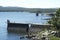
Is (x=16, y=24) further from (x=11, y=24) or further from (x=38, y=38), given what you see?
(x=38, y=38)

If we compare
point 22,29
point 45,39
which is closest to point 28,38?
point 45,39

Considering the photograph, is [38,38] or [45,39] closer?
[45,39]

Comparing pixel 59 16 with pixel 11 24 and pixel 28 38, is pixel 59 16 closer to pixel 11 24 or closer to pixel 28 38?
pixel 28 38

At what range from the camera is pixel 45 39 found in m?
41.6

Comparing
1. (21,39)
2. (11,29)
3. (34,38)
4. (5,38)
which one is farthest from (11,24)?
(34,38)

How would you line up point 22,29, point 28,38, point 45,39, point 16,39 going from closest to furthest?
point 45,39 → point 28,38 → point 16,39 → point 22,29

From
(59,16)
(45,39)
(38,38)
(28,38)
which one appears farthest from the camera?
(59,16)

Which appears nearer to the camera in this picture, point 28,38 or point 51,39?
point 51,39

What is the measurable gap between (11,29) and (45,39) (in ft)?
84.4

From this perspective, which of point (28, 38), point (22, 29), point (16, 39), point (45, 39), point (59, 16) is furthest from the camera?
point (22, 29)

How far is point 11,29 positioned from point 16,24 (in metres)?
2.02

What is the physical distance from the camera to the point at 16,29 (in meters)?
65.5

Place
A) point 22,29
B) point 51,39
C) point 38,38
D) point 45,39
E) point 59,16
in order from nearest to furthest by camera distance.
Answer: point 51,39
point 45,39
point 38,38
point 59,16
point 22,29

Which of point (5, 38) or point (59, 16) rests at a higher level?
point (59, 16)
